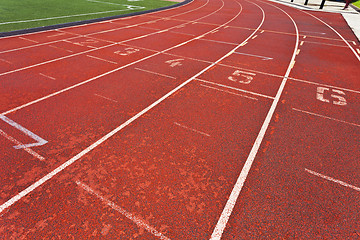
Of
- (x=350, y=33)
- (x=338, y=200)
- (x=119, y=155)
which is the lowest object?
(x=119, y=155)

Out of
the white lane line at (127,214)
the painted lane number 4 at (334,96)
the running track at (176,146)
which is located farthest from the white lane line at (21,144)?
the painted lane number 4 at (334,96)

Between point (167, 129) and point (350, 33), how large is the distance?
18.7 meters

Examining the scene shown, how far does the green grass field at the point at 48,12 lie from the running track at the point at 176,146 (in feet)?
18.5

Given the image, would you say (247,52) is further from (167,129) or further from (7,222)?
(7,222)

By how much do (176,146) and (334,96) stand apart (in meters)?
6.11

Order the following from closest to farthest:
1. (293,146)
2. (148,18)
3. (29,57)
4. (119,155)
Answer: (119,155) → (293,146) → (29,57) → (148,18)

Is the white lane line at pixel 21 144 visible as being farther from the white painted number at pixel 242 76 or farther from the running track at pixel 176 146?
the white painted number at pixel 242 76

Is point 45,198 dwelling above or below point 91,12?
below

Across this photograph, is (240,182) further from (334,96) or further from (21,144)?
(334,96)

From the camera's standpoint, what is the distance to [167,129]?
580 centimetres

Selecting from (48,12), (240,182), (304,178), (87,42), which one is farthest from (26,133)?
(48,12)

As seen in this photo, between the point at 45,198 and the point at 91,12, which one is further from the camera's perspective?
the point at 91,12

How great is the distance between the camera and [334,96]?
25.0 feet

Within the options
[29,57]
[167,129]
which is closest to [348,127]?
[167,129]
